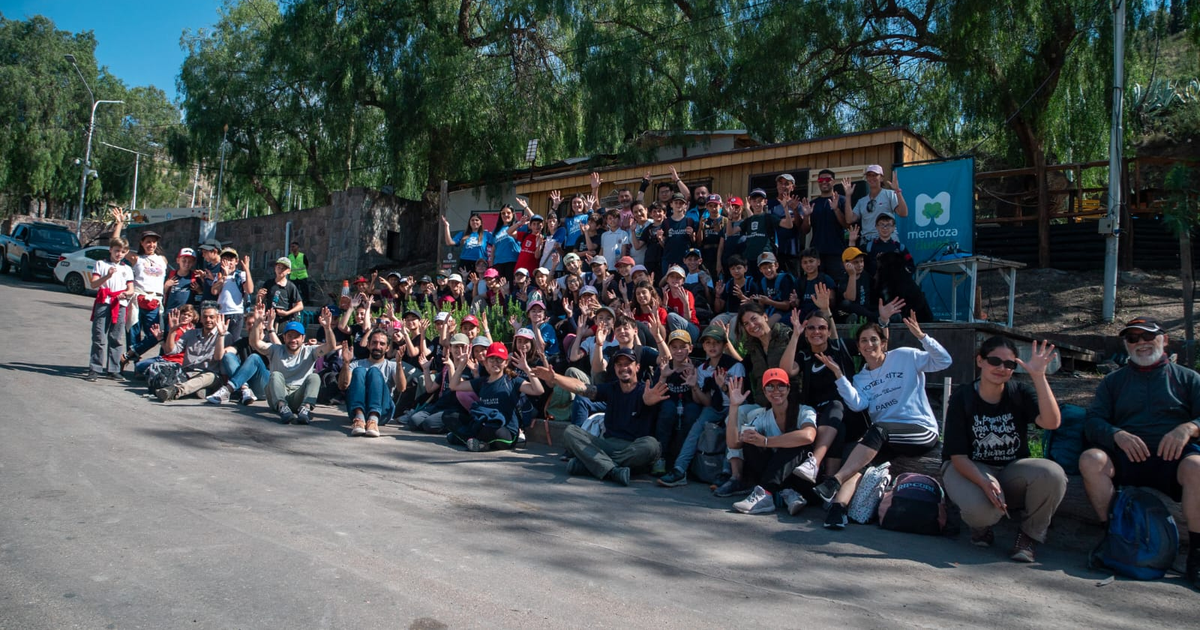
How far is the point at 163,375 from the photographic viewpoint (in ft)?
32.5

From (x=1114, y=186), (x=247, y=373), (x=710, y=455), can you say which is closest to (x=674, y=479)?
(x=710, y=455)

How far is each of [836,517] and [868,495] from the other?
1.38 feet

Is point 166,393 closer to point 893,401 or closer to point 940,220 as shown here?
point 893,401

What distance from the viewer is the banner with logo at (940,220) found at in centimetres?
1112

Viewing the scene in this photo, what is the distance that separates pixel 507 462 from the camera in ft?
25.3

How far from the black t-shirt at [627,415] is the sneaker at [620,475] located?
51 cm

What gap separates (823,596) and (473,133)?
2016 cm

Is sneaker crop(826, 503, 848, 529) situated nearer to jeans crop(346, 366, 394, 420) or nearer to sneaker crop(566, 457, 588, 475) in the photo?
sneaker crop(566, 457, 588, 475)

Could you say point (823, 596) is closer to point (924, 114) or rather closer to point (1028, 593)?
Answer: point (1028, 593)

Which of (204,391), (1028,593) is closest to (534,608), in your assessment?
(1028,593)

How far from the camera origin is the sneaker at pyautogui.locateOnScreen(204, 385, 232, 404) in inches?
386

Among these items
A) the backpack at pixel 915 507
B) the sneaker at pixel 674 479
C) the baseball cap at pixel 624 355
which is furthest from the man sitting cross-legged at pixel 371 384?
the backpack at pixel 915 507

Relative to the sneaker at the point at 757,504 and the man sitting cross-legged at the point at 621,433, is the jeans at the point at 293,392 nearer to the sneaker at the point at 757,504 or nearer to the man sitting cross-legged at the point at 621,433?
the man sitting cross-legged at the point at 621,433

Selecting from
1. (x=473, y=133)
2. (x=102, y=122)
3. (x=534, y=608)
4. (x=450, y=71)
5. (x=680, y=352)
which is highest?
(x=102, y=122)
